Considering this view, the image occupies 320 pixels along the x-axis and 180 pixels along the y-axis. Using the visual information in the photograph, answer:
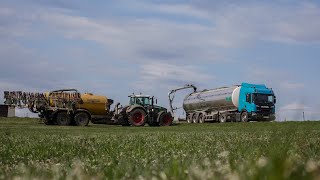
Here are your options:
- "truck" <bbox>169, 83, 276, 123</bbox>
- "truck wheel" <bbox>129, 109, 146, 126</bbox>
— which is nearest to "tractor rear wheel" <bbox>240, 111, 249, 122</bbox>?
"truck" <bbox>169, 83, 276, 123</bbox>

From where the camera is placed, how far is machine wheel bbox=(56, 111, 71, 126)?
47.9 m

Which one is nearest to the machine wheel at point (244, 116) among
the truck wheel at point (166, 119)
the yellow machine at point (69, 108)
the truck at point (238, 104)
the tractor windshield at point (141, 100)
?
the truck at point (238, 104)

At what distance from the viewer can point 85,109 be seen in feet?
163

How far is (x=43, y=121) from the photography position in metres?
50.8

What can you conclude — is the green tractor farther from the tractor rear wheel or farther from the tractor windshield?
the tractor rear wheel

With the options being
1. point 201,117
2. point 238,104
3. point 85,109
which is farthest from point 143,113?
point 201,117

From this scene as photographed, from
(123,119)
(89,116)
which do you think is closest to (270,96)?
(123,119)

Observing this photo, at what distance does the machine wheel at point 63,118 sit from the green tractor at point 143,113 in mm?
5223

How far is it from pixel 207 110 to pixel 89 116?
19234mm

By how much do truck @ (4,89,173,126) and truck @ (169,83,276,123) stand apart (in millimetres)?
9386

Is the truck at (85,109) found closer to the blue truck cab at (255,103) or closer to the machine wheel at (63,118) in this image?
the machine wheel at (63,118)

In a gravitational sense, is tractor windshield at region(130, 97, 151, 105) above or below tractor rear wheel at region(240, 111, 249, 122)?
above

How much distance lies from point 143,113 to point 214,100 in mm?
14490

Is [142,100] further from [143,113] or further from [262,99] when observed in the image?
[262,99]
